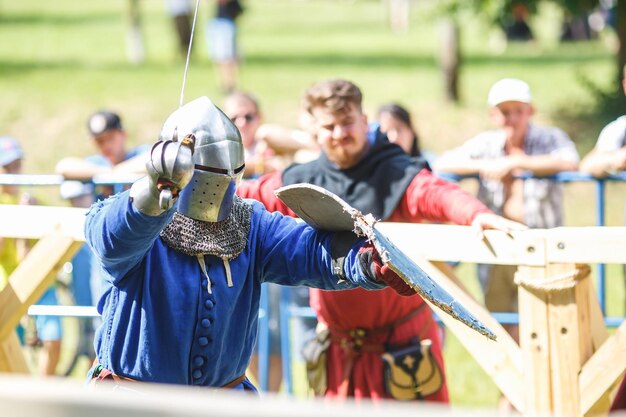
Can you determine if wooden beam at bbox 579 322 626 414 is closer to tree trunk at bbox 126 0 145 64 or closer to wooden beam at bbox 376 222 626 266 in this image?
wooden beam at bbox 376 222 626 266

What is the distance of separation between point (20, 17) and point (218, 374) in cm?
2147

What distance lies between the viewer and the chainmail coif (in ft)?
12.7

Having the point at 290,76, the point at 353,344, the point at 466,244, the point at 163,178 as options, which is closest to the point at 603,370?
the point at 466,244

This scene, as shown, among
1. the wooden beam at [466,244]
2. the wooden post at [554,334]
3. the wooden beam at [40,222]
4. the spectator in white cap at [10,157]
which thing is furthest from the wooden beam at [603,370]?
the spectator in white cap at [10,157]

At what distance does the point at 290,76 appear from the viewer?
56.9 ft

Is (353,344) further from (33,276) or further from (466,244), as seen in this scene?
(33,276)

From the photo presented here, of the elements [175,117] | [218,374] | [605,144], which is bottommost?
[218,374]

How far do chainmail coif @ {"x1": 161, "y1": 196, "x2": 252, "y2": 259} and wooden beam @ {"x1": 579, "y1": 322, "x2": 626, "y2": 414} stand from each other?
1475mm

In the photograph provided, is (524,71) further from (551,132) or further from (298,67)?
(551,132)

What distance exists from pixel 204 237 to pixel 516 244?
126 cm

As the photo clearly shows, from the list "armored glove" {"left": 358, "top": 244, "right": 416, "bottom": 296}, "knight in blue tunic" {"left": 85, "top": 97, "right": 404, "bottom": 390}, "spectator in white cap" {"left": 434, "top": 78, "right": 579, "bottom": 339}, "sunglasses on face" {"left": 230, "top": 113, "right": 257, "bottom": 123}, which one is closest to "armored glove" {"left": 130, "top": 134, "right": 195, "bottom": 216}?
"knight in blue tunic" {"left": 85, "top": 97, "right": 404, "bottom": 390}

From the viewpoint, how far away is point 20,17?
24.2 meters

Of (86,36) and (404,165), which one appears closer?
(404,165)

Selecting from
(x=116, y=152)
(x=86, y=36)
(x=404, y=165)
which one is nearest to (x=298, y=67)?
(x=86, y=36)
